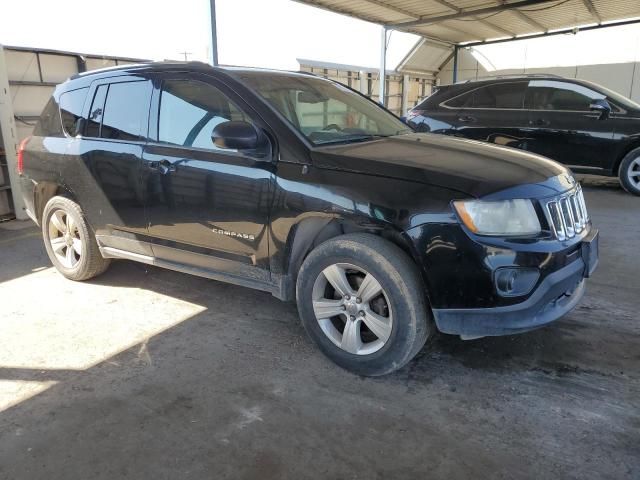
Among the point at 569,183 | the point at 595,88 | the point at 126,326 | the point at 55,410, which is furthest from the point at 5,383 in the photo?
the point at 595,88

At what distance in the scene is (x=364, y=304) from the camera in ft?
8.93

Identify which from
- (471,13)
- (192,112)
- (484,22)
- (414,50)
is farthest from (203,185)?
(414,50)

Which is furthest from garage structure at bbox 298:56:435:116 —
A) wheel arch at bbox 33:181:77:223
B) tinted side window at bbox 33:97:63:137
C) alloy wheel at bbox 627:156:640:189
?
wheel arch at bbox 33:181:77:223

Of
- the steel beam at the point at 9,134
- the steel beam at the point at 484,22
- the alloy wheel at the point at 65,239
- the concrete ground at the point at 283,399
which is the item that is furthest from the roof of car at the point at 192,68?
the steel beam at the point at 484,22

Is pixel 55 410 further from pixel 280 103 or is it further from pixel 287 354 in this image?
pixel 280 103

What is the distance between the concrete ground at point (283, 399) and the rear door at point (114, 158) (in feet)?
2.06

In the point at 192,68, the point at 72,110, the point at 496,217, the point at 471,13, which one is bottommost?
the point at 496,217

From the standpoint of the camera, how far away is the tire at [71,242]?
13.4ft

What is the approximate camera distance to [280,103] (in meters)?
3.15

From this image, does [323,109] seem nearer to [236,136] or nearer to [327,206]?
[236,136]

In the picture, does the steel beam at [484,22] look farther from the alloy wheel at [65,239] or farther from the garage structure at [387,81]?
the alloy wheel at [65,239]

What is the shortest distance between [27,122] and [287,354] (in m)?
6.15

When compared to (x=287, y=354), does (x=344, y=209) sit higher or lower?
higher

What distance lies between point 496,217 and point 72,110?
345 cm
